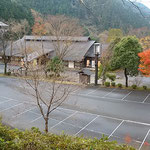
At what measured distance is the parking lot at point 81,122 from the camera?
371 inches

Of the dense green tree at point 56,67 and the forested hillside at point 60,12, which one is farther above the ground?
the forested hillside at point 60,12

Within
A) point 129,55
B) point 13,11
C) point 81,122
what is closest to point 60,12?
point 13,11

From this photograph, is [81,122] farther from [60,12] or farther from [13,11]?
[13,11]

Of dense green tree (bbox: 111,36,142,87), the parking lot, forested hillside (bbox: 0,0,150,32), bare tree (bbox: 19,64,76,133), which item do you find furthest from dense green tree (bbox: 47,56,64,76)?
forested hillside (bbox: 0,0,150,32)

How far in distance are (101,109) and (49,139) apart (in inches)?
333

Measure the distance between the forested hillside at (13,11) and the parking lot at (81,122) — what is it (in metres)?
32.0

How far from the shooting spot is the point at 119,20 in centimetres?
4375

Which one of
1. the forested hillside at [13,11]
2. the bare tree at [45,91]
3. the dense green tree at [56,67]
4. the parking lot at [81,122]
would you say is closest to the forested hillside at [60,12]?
the forested hillside at [13,11]

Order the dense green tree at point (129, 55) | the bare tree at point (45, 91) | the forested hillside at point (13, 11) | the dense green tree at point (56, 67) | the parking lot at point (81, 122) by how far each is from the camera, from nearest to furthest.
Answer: the bare tree at point (45, 91) → the parking lot at point (81, 122) → the dense green tree at point (56, 67) → the dense green tree at point (129, 55) → the forested hillside at point (13, 11)

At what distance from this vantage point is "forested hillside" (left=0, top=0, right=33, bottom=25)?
4144 cm

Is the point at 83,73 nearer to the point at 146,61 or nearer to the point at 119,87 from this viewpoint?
the point at 119,87

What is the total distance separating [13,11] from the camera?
43.4m

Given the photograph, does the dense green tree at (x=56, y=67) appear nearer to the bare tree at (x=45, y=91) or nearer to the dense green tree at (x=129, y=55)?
the bare tree at (x=45, y=91)

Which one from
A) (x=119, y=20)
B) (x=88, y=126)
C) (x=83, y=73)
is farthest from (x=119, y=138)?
(x=119, y=20)
